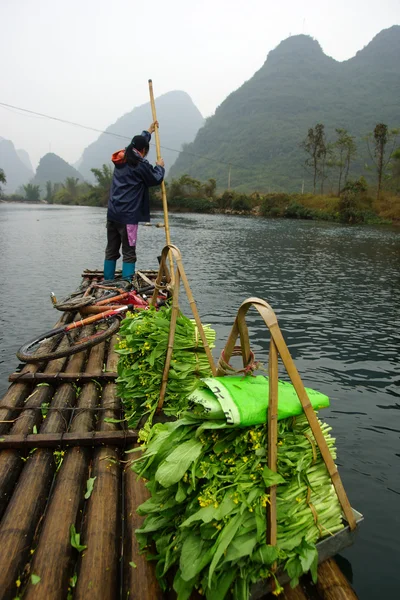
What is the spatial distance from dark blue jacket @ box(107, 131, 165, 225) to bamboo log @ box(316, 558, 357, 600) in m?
8.21

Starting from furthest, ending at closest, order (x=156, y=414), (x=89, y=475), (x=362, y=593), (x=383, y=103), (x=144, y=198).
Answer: (x=383, y=103) < (x=144, y=198) < (x=156, y=414) < (x=89, y=475) < (x=362, y=593)

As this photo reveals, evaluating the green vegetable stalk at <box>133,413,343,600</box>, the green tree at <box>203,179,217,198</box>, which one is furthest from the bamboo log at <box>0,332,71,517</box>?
the green tree at <box>203,179,217,198</box>

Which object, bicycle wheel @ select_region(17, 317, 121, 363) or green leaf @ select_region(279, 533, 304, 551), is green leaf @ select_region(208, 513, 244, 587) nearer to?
green leaf @ select_region(279, 533, 304, 551)

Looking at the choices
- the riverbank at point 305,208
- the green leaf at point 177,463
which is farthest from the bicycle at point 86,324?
the riverbank at point 305,208

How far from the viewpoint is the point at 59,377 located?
5941 millimetres

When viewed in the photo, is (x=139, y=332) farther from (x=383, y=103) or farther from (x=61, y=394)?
(x=383, y=103)

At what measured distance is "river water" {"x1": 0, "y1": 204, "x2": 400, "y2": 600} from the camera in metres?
4.97

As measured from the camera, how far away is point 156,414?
15.2 feet

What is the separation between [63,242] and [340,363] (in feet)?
88.9

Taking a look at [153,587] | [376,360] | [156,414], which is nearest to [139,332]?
[156,414]

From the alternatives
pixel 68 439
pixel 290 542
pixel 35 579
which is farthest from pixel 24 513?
pixel 290 542

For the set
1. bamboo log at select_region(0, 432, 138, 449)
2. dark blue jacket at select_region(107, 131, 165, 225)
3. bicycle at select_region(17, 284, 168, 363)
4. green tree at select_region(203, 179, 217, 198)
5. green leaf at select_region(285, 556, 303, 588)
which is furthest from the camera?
green tree at select_region(203, 179, 217, 198)

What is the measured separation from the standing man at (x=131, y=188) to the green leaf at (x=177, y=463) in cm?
758

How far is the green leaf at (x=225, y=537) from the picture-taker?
2256 millimetres
